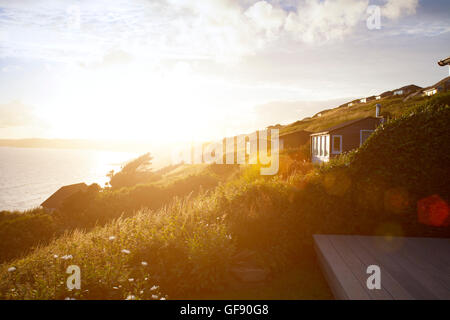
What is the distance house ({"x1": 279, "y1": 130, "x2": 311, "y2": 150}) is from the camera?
153ft

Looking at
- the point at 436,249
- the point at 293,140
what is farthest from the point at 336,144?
the point at 436,249

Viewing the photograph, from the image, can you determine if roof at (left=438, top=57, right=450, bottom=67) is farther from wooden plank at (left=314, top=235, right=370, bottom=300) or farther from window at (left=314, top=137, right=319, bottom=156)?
window at (left=314, top=137, right=319, bottom=156)

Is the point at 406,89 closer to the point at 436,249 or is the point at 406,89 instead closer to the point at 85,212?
the point at 85,212

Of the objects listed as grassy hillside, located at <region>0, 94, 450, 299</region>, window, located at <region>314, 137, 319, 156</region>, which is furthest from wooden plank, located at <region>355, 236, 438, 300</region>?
window, located at <region>314, 137, 319, 156</region>

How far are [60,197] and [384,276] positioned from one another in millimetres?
29746

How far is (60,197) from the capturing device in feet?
92.4

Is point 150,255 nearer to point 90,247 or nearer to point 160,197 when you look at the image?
point 90,247

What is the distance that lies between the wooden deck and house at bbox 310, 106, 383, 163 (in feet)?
86.9

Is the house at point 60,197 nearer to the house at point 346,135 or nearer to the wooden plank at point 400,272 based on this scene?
the house at point 346,135

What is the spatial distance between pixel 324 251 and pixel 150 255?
355 centimetres

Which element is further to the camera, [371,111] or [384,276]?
[371,111]

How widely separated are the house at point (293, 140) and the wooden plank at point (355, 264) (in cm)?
4036

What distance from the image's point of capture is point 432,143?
686 centimetres
